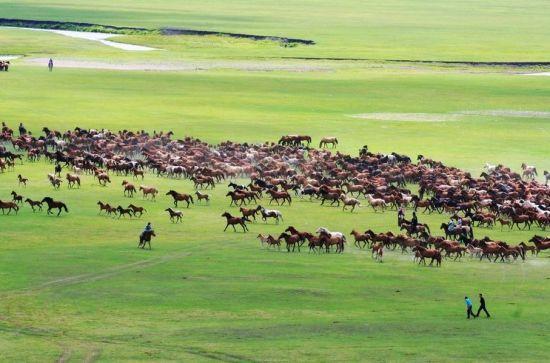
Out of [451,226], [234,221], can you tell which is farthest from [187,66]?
[451,226]

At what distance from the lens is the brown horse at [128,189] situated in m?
53.3

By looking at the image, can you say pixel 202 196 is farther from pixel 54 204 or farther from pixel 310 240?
pixel 310 240

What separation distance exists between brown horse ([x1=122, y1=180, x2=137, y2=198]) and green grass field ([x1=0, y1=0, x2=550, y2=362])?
53cm

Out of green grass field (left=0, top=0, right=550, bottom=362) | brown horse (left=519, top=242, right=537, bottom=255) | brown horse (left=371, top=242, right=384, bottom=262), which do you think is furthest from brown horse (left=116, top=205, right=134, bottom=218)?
brown horse (left=519, top=242, right=537, bottom=255)

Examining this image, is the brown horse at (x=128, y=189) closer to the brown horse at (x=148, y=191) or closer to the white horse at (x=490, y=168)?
the brown horse at (x=148, y=191)

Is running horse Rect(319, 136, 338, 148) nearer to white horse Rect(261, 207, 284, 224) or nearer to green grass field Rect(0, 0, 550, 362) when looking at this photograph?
green grass field Rect(0, 0, 550, 362)

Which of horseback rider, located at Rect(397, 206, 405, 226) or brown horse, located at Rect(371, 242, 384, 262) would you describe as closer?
brown horse, located at Rect(371, 242, 384, 262)

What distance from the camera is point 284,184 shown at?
2173 inches

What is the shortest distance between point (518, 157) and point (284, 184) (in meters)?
18.5

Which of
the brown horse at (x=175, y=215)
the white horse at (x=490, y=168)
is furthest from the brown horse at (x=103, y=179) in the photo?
the white horse at (x=490, y=168)

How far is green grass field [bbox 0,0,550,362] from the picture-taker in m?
31.5

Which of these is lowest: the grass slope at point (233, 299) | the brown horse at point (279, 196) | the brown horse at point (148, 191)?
the grass slope at point (233, 299)

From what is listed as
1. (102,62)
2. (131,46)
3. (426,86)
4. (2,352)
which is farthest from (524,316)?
(131,46)

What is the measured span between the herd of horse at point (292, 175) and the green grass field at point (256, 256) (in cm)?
93
